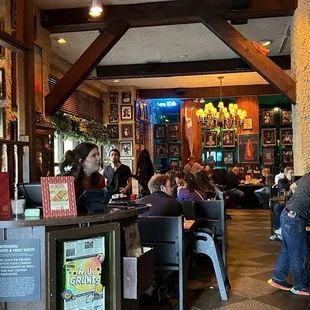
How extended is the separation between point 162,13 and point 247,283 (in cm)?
376

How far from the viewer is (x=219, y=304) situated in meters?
4.09

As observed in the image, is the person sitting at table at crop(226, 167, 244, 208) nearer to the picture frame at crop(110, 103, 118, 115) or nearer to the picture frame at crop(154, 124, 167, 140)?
the picture frame at crop(154, 124, 167, 140)

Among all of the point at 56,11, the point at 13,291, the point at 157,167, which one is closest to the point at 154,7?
the point at 56,11

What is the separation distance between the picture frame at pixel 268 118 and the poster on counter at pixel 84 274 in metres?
11.1

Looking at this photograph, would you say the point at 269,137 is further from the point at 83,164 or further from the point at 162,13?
the point at 83,164

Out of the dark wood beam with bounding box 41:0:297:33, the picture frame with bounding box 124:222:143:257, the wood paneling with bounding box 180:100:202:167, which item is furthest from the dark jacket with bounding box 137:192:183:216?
the wood paneling with bounding box 180:100:202:167

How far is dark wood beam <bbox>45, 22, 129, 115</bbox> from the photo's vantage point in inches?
237

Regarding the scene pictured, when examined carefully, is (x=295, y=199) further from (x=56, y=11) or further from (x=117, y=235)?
(x=56, y=11)

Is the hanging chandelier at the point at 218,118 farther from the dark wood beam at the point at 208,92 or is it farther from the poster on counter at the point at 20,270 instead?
the poster on counter at the point at 20,270

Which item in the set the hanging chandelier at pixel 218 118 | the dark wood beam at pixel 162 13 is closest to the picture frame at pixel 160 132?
the hanging chandelier at pixel 218 118

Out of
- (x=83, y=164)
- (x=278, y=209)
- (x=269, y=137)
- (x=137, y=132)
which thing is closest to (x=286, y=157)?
(x=269, y=137)

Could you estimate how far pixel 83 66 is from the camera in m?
6.10

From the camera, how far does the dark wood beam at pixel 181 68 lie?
28.6 feet

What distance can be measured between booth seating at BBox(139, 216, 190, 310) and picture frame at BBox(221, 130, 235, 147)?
380 inches
